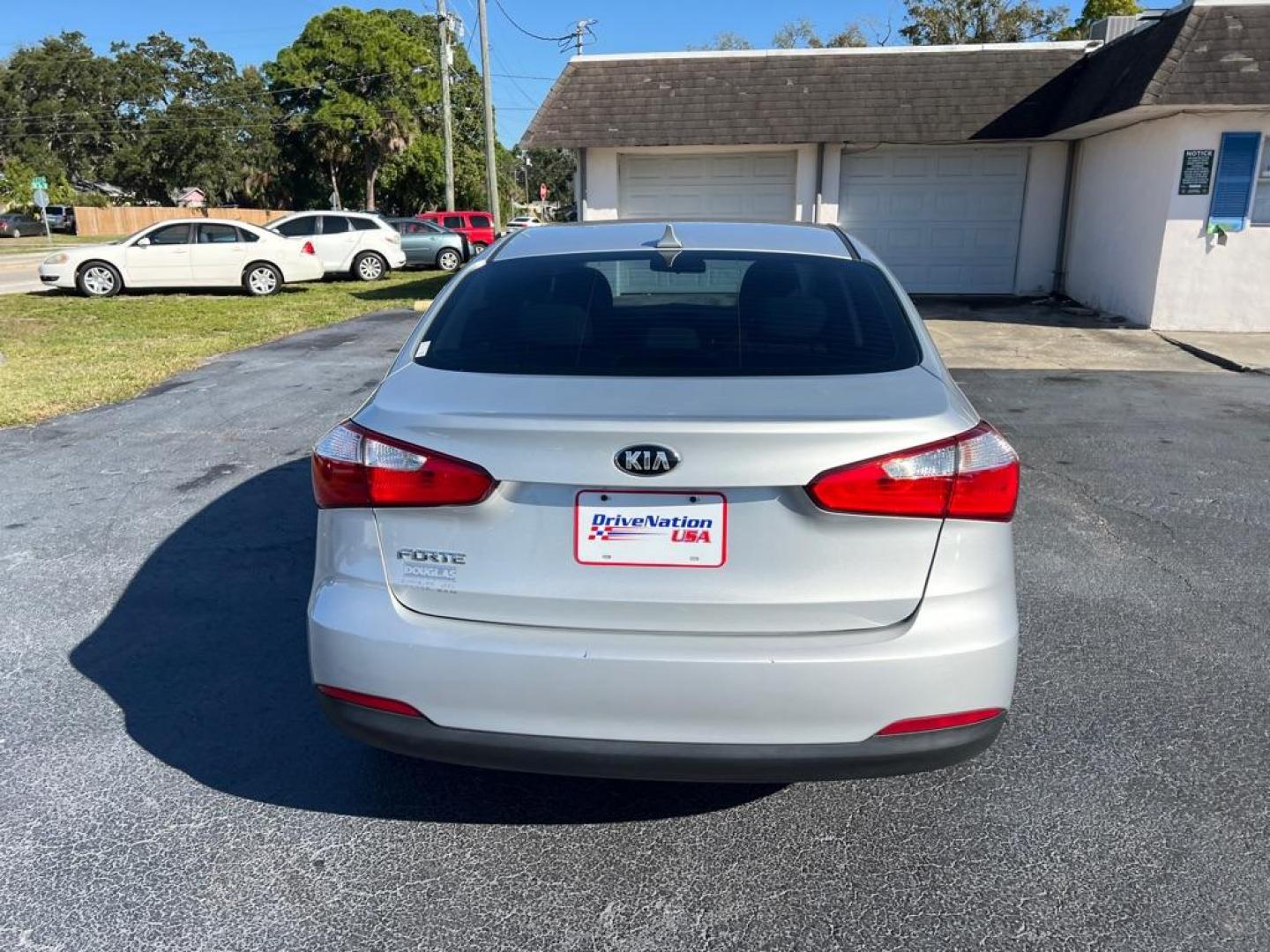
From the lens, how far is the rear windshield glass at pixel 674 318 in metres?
2.58

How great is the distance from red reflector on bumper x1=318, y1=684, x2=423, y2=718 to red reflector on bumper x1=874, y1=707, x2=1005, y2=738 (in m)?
1.13

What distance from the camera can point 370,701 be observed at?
7.81 ft

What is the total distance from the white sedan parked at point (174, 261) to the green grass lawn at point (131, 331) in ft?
1.11

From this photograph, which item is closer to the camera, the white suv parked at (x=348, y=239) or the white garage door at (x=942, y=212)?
the white garage door at (x=942, y=212)

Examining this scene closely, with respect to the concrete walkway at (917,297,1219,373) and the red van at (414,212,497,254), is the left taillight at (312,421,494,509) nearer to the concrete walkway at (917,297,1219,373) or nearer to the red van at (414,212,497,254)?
the concrete walkway at (917,297,1219,373)

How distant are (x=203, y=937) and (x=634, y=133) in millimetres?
15060

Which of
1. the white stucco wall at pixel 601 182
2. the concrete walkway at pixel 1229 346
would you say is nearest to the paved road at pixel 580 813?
the concrete walkway at pixel 1229 346

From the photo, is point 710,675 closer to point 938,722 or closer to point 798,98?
point 938,722

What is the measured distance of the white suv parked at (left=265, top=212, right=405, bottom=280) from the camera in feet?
69.9

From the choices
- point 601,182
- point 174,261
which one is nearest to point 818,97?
point 601,182

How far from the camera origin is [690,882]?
2.49 metres

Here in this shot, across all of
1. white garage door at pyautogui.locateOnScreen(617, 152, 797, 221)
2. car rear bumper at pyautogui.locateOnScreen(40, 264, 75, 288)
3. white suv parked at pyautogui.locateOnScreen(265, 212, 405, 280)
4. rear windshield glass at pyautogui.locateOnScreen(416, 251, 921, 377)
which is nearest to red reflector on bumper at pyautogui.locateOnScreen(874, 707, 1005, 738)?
rear windshield glass at pyautogui.locateOnScreen(416, 251, 921, 377)

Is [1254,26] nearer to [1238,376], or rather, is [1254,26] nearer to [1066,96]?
[1066,96]

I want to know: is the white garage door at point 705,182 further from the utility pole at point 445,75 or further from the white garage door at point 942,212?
the utility pole at point 445,75
